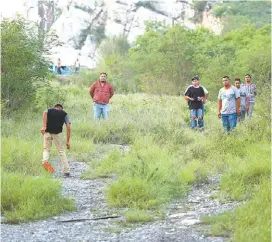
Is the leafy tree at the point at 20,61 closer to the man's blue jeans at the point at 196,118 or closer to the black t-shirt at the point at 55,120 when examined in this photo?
the man's blue jeans at the point at 196,118

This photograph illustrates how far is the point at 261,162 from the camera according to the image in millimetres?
8938

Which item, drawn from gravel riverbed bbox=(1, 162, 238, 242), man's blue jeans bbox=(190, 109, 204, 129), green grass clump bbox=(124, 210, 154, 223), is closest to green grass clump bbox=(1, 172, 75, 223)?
gravel riverbed bbox=(1, 162, 238, 242)

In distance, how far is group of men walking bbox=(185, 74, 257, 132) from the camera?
12.6 metres

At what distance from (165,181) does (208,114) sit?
1056cm

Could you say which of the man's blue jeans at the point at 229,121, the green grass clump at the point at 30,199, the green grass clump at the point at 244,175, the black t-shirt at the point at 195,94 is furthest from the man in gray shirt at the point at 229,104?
the green grass clump at the point at 30,199

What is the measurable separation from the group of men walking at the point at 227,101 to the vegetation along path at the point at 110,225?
4524mm

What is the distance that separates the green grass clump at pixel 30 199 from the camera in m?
7.09

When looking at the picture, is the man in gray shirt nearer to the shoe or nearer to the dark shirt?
the dark shirt

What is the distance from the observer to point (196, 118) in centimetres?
1441

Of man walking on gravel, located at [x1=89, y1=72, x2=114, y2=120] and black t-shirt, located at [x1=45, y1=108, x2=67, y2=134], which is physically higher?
man walking on gravel, located at [x1=89, y1=72, x2=114, y2=120]

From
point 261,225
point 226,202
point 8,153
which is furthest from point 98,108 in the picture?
point 261,225

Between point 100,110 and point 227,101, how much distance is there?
4.03 meters

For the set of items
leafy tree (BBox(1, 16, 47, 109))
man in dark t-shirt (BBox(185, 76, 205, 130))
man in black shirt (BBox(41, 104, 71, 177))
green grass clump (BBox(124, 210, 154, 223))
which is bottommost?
green grass clump (BBox(124, 210, 154, 223))

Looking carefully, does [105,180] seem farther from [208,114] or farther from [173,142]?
[208,114]
